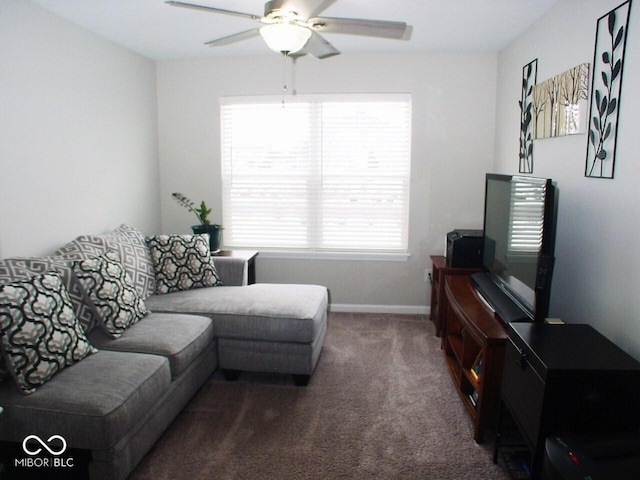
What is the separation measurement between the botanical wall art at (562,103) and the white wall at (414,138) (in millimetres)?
1020

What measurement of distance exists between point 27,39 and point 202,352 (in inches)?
84.2

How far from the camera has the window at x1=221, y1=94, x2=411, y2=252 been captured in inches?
161

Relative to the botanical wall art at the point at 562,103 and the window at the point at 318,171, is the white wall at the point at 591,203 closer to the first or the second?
the botanical wall art at the point at 562,103

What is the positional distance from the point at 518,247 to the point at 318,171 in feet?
7.00

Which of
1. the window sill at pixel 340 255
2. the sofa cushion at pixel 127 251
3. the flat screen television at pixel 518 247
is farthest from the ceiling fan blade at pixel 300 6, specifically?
the window sill at pixel 340 255

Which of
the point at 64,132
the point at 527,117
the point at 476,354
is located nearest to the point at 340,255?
the point at 476,354

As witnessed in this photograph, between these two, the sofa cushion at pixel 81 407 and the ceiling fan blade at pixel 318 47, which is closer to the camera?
the sofa cushion at pixel 81 407

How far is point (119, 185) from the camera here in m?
3.72

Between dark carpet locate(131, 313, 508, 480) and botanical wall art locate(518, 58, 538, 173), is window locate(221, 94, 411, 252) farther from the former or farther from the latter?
dark carpet locate(131, 313, 508, 480)

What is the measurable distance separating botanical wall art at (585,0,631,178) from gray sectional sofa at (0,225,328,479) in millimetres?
1773

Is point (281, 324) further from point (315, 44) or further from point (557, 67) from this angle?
point (557, 67)

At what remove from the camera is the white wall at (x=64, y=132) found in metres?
2.61

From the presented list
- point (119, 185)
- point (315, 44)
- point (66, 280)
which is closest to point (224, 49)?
point (119, 185)

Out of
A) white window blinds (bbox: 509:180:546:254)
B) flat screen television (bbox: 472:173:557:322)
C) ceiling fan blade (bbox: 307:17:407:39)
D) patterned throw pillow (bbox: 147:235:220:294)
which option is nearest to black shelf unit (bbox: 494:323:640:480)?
flat screen television (bbox: 472:173:557:322)
